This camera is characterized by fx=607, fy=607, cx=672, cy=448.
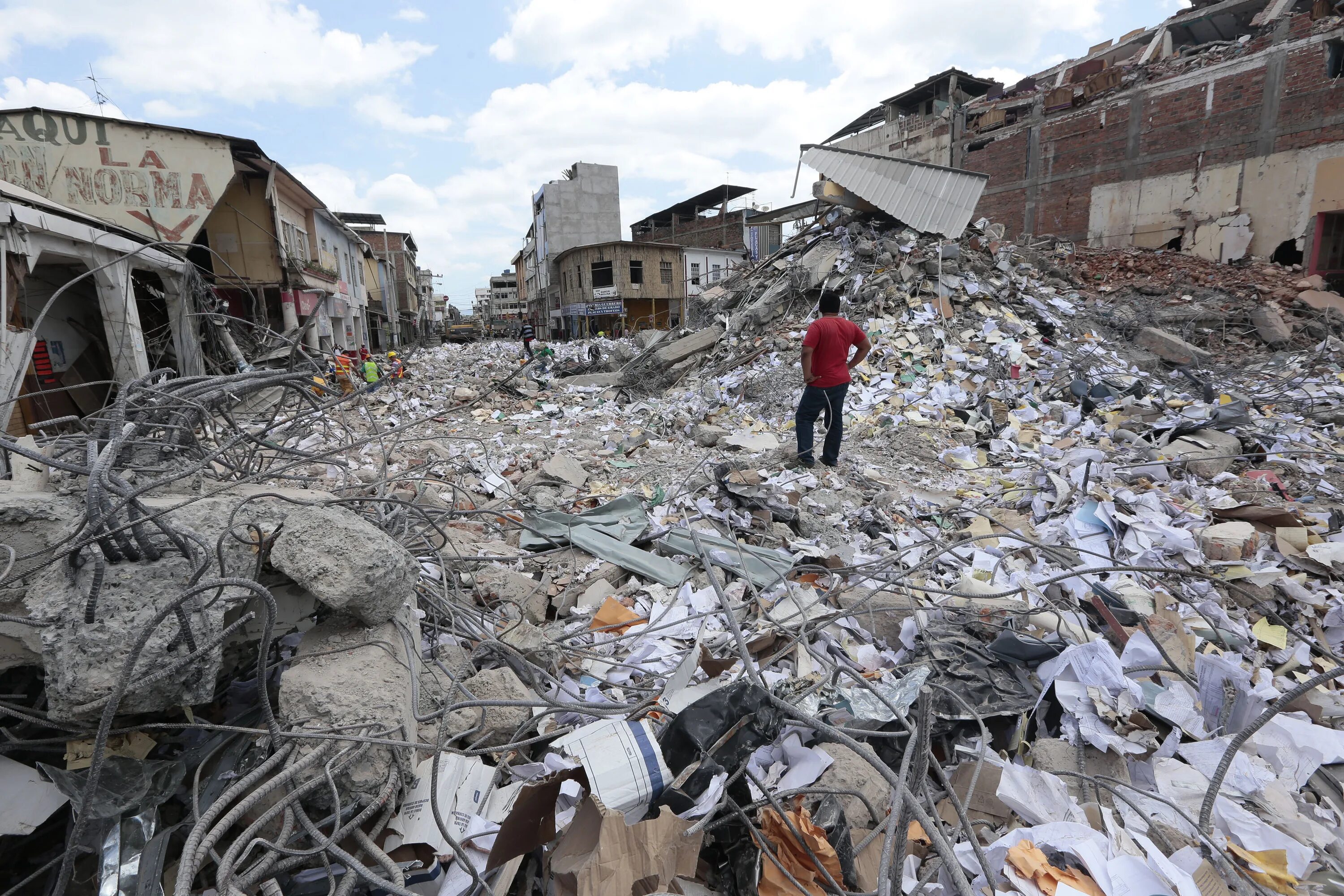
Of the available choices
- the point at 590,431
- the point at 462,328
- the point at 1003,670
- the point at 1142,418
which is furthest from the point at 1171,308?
the point at 462,328

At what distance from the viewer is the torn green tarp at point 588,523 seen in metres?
3.70

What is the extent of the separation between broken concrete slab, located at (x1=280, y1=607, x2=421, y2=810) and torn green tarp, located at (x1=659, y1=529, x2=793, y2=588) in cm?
172

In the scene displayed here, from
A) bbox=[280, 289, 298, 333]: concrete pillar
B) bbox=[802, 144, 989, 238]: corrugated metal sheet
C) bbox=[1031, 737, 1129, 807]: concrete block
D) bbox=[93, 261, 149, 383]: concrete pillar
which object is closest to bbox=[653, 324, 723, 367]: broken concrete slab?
bbox=[802, 144, 989, 238]: corrugated metal sheet

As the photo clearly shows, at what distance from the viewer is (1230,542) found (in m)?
3.14

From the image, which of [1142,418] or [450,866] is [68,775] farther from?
[1142,418]

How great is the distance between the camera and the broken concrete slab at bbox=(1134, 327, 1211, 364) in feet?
24.8

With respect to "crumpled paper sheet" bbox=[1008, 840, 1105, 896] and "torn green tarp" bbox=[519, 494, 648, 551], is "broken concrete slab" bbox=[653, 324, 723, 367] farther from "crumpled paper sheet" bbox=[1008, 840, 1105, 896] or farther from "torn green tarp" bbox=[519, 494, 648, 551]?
"crumpled paper sheet" bbox=[1008, 840, 1105, 896]

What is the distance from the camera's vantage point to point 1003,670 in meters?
2.33

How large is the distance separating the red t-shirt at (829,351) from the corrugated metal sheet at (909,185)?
5.04 meters

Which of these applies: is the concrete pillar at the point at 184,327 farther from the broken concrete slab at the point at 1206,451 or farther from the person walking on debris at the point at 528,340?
the broken concrete slab at the point at 1206,451

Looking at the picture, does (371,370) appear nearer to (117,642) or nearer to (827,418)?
(827,418)

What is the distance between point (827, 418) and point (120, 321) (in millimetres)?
8001

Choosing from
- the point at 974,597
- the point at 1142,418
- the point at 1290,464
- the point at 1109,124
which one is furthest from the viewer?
the point at 1109,124

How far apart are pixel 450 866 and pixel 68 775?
103 cm
